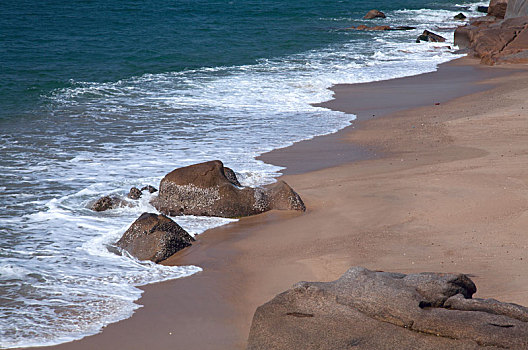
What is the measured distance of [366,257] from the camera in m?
6.56

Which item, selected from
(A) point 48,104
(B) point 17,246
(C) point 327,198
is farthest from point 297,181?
(A) point 48,104

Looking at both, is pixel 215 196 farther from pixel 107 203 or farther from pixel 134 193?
pixel 107 203

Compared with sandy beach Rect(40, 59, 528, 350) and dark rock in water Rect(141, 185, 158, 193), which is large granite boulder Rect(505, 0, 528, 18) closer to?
sandy beach Rect(40, 59, 528, 350)

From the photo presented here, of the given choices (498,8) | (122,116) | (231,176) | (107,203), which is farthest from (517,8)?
(107,203)

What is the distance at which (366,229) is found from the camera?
736 cm

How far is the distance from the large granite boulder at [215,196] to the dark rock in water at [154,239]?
99cm

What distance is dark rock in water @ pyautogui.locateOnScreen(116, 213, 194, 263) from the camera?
694 centimetres

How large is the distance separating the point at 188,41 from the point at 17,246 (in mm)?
22412

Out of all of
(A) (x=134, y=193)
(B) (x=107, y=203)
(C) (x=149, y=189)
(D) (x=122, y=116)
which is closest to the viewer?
(B) (x=107, y=203)

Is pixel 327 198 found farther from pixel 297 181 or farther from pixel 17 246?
pixel 17 246

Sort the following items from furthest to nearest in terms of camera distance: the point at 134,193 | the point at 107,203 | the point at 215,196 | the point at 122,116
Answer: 1. the point at 122,116
2. the point at 134,193
3. the point at 107,203
4. the point at 215,196

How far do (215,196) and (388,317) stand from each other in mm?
4224

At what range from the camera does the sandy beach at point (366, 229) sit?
220 inches

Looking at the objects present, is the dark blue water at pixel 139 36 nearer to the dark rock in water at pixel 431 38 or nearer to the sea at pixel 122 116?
the sea at pixel 122 116
